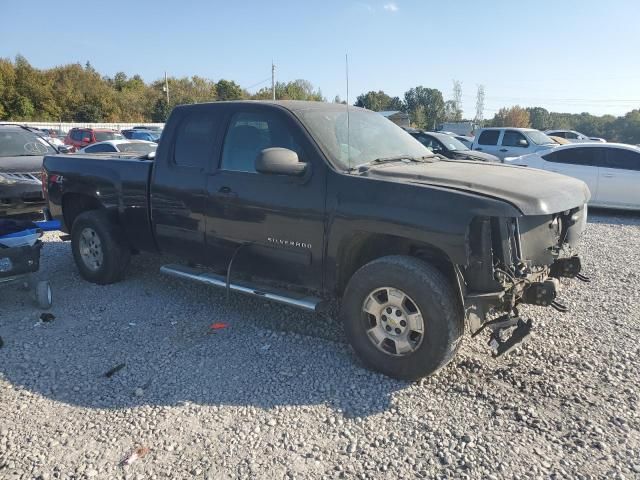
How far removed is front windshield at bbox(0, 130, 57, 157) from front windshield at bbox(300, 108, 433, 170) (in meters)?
8.18

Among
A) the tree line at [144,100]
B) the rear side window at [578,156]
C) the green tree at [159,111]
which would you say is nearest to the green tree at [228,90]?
the tree line at [144,100]

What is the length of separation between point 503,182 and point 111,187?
4.08m

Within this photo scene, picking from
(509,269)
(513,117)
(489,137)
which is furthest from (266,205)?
(513,117)

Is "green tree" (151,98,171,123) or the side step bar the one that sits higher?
"green tree" (151,98,171,123)

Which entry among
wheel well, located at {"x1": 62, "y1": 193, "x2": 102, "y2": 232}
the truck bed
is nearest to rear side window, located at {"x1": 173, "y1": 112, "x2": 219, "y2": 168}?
the truck bed

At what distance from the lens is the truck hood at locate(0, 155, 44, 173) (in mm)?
9180

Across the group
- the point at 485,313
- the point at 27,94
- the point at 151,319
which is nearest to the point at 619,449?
the point at 485,313

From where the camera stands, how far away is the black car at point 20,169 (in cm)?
861

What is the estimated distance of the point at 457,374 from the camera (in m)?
3.80

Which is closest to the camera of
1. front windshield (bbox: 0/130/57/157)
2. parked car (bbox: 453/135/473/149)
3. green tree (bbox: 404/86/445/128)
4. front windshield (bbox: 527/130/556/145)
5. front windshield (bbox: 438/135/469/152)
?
front windshield (bbox: 0/130/57/157)

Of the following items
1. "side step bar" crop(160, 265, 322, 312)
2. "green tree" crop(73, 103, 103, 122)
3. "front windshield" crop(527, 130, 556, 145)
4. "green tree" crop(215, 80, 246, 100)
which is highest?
"green tree" crop(215, 80, 246, 100)

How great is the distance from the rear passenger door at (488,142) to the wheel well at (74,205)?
43.1 feet

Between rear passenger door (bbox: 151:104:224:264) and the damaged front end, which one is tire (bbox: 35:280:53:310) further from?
the damaged front end

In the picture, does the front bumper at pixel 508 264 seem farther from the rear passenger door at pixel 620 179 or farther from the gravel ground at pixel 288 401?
the rear passenger door at pixel 620 179
